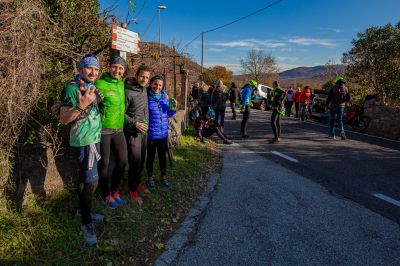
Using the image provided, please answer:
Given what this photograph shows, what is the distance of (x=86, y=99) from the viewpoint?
2678mm

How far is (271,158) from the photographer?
7.01 meters

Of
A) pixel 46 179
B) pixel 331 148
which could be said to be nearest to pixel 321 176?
pixel 331 148

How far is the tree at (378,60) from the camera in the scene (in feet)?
43.5

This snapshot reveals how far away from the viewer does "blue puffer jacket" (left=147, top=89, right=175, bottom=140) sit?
4.20m

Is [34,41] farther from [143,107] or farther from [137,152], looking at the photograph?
[137,152]

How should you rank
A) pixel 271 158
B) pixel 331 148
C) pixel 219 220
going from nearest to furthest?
pixel 219 220 → pixel 271 158 → pixel 331 148

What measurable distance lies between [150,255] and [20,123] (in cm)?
191

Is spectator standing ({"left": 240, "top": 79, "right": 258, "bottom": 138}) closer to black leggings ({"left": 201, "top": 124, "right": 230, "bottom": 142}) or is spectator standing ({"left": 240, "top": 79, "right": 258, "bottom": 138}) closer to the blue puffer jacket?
black leggings ({"left": 201, "top": 124, "right": 230, "bottom": 142})

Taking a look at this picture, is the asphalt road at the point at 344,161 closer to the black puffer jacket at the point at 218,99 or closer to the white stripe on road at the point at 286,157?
the white stripe on road at the point at 286,157

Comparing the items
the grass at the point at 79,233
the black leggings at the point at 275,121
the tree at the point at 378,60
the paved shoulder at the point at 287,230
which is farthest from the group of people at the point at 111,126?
the tree at the point at 378,60

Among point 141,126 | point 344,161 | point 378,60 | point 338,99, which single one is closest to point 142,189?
point 141,126

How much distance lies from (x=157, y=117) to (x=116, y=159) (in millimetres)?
961

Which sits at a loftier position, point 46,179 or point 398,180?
point 46,179

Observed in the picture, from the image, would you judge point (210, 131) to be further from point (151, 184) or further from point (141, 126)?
point (141, 126)
